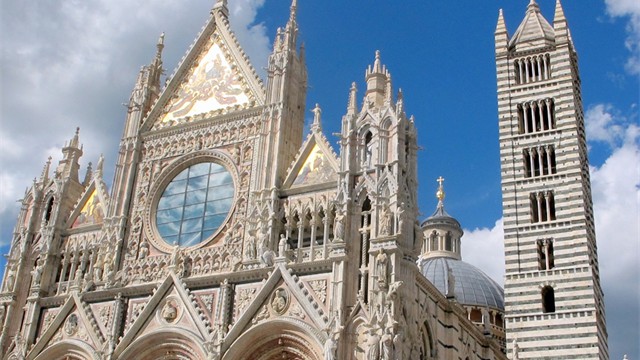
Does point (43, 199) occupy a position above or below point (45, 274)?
above

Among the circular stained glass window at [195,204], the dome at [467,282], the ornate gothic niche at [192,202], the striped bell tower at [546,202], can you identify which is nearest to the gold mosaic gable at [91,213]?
the ornate gothic niche at [192,202]

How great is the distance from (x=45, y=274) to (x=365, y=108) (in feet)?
36.3

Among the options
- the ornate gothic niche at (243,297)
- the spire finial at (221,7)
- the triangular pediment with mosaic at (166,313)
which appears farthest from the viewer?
the spire finial at (221,7)

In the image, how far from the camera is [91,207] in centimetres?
2753

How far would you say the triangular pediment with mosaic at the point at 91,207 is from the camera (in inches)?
1066

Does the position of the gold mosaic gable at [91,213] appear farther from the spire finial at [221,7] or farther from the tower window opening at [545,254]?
the tower window opening at [545,254]

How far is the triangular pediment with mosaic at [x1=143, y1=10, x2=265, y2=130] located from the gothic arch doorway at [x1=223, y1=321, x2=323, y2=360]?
24.7ft

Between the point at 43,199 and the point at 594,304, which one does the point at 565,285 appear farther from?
the point at 43,199

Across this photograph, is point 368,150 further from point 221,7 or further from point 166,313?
point 221,7

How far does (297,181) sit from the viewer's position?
2405cm

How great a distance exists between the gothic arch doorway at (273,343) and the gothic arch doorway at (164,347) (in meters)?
1.46

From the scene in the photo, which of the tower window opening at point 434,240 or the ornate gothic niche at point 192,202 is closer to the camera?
the ornate gothic niche at point 192,202

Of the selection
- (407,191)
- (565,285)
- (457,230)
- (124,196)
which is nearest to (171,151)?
(124,196)

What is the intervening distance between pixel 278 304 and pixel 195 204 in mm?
5455
